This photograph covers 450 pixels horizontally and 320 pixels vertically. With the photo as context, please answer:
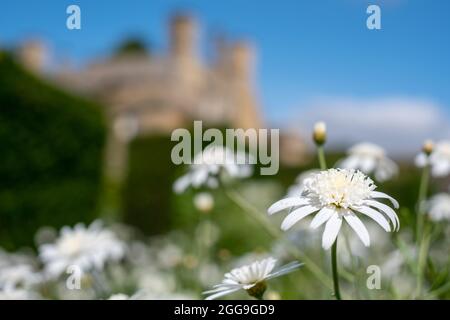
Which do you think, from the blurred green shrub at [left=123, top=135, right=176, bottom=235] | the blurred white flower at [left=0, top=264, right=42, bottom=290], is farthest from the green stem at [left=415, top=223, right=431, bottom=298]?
the blurred green shrub at [left=123, top=135, right=176, bottom=235]

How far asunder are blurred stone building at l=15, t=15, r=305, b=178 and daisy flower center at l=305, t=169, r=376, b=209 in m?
18.0

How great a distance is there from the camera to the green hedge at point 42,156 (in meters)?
4.36

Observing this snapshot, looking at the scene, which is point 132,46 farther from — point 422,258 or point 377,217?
point 377,217

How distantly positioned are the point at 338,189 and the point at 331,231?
103 mm

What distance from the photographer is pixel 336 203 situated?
0.95 meters

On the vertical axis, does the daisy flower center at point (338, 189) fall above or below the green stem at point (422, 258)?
above

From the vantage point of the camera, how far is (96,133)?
5.58 metres

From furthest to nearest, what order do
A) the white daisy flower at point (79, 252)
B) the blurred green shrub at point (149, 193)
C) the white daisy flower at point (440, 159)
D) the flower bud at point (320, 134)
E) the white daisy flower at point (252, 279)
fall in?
1. the blurred green shrub at point (149, 193)
2. the white daisy flower at point (79, 252)
3. the white daisy flower at point (440, 159)
4. the flower bud at point (320, 134)
5. the white daisy flower at point (252, 279)

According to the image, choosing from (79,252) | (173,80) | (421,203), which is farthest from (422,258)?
(173,80)

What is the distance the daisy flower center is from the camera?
950mm

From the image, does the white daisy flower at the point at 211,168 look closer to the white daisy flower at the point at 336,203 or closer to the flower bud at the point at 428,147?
the flower bud at the point at 428,147

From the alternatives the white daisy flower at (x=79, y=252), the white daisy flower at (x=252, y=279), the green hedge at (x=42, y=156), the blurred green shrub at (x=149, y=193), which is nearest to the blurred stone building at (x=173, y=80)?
the blurred green shrub at (x=149, y=193)

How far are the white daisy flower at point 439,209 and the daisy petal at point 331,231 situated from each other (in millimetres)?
792
